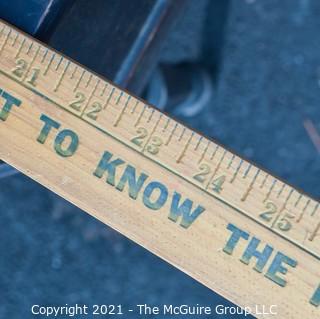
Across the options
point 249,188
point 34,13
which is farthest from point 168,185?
point 34,13

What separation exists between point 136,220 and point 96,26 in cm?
39

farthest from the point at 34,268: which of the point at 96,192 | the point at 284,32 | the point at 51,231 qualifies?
the point at 284,32

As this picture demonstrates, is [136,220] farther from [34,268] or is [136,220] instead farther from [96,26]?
[34,268]

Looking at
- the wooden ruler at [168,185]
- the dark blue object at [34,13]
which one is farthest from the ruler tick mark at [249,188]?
the dark blue object at [34,13]

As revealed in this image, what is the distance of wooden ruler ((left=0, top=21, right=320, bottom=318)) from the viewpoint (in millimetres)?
1039

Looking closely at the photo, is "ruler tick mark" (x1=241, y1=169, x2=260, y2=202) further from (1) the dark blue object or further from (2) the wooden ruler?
(1) the dark blue object

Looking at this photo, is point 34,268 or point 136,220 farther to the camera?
point 34,268

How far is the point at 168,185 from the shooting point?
41.3 inches

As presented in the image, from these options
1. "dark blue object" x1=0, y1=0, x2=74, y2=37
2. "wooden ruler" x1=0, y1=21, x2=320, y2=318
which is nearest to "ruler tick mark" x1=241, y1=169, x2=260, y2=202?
"wooden ruler" x1=0, y1=21, x2=320, y2=318

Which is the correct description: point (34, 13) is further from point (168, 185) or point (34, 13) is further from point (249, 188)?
point (249, 188)

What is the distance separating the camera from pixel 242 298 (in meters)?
1.06

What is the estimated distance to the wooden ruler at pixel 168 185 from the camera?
3.41ft

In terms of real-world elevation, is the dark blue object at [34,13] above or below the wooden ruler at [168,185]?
above

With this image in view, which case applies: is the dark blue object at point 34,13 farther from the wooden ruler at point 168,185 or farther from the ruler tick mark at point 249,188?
the ruler tick mark at point 249,188
